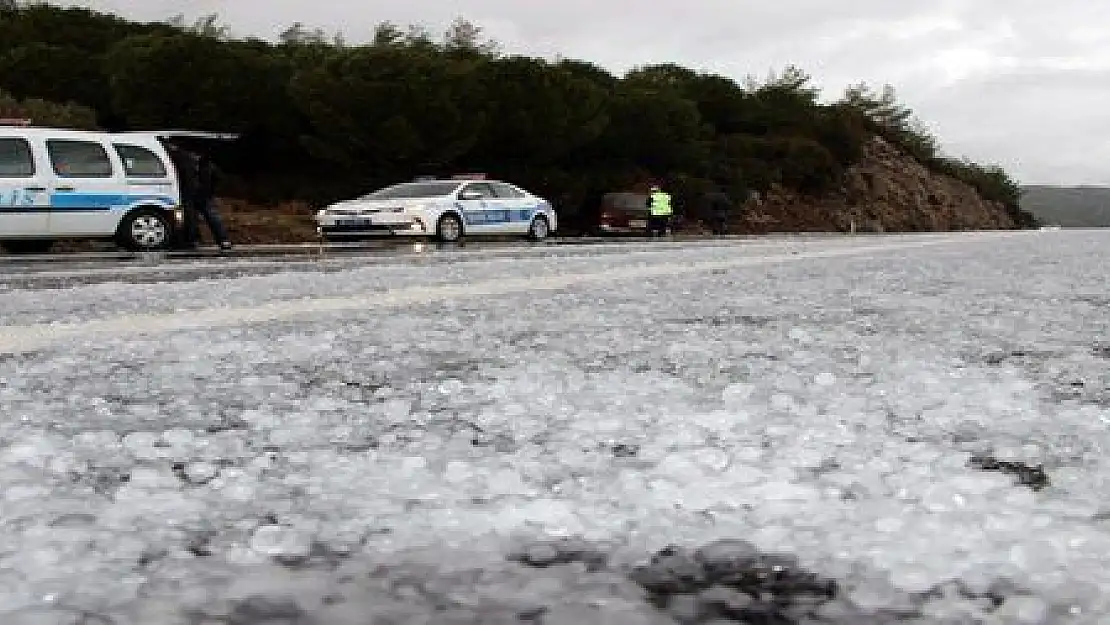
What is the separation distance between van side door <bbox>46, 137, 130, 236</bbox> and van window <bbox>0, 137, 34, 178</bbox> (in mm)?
255

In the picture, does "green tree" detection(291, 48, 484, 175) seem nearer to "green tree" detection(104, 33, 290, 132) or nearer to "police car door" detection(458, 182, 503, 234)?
"green tree" detection(104, 33, 290, 132)

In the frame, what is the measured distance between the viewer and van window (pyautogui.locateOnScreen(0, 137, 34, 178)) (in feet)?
39.7

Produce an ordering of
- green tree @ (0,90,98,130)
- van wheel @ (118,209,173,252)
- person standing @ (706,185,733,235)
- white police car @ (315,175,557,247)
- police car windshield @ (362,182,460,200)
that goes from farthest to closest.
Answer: person standing @ (706,185,733,235), green tree @ (0,90,98,130), police car windshield @ (362,182,460,200), white police car @ (315,175,557,247), van wheel @ (118,209,173,252)

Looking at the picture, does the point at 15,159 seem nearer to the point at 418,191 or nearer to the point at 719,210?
the point at 418,191

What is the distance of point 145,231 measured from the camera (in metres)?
13.3

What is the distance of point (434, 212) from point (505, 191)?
200cm

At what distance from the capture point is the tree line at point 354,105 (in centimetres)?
2352

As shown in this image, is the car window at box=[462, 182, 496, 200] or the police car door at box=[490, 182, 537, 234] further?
the police car door at box=[490, 182, 537, 234]

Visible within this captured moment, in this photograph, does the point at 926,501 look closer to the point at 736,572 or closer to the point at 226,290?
the point at 736,572

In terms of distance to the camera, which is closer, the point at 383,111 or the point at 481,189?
the point at 481,189

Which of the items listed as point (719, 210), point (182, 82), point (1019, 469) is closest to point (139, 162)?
point (182, 82)

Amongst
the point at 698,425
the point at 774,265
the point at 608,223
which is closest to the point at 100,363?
the point at 698,425

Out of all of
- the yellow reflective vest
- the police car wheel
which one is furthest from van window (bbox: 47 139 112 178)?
the yellow reflective vest

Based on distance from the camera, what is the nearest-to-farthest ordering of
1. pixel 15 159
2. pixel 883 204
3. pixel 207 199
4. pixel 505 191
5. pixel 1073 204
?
pixel 15 159, pixel 207 199, pixel 505 191, pixel 883 204, pixel 1073 204
